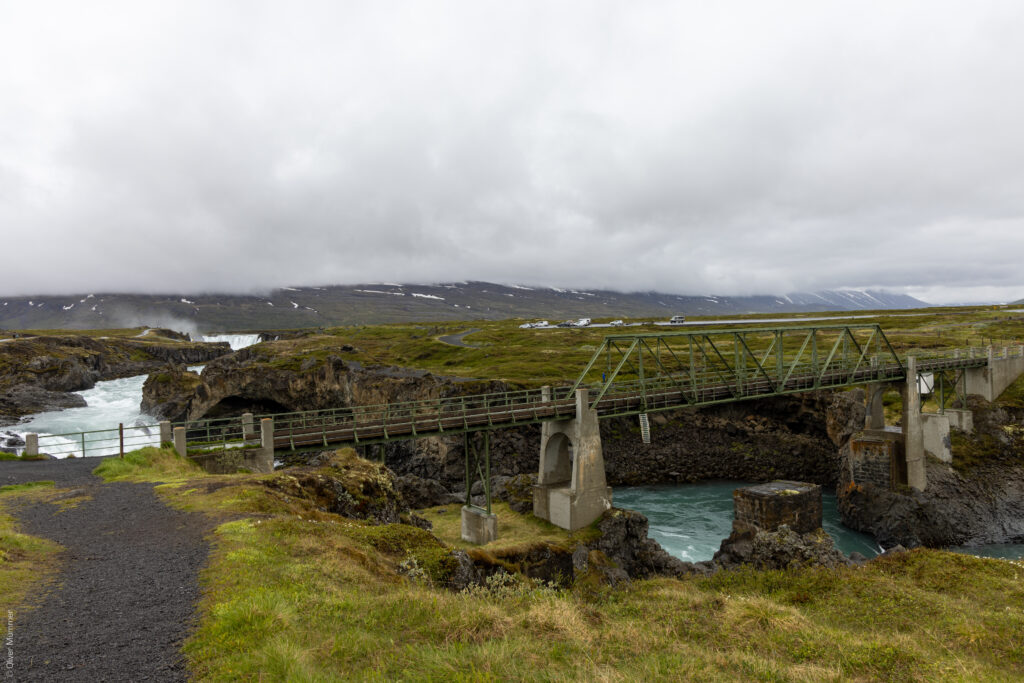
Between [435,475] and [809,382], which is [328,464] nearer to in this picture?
[435,475]

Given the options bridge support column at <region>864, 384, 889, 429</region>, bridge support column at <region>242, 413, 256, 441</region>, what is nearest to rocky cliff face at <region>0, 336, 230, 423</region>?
bridge support column at <region>242, 413, 256, 441</region>

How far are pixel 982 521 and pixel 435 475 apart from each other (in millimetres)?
51091

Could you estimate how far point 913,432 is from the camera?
156 ft

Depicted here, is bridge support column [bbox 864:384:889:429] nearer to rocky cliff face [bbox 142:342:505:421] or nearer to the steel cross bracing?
the steel cross bracing

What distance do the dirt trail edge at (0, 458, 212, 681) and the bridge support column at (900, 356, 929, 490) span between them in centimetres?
5488

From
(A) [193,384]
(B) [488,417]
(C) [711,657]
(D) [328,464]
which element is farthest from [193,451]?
(A) [193,384]

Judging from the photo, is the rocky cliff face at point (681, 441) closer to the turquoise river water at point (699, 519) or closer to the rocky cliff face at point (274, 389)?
the rocky cliff face at point (274, 389)

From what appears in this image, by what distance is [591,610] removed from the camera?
13891 mm

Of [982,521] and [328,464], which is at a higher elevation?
[328,464]

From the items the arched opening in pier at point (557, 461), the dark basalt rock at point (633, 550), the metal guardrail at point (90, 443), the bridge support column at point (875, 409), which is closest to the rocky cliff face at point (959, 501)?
the bridge support column at point (875, 409)

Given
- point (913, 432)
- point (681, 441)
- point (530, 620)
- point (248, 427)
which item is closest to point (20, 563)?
point (530, 620)

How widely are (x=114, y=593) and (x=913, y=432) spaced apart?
5857 cm

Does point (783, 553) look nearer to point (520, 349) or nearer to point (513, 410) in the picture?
point (513, 410)

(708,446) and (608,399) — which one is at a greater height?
(608,399)
